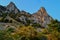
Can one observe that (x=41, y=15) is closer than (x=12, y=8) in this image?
Yes

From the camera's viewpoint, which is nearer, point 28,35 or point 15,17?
point 28,35

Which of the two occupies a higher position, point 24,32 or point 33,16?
point 33,16

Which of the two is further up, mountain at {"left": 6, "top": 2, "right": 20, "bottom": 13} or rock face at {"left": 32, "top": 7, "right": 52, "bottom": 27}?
mountain at {"left": 6, "top": 2, "right": 20, "bottom": 13}

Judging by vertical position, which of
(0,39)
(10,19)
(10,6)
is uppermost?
(10,6)

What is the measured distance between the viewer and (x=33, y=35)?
47.0 m

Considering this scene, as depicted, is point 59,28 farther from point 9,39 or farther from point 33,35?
point 9,39

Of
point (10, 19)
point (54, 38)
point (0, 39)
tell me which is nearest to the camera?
point (0, 39)

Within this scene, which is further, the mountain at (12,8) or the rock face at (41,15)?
the mountain at (12,8)

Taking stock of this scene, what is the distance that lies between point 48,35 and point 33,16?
6521cm

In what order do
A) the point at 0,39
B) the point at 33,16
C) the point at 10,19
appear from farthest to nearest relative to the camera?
the point at 33,16, the point at 10,19, the point at 0,39

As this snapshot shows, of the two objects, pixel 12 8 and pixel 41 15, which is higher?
pixel 12 8

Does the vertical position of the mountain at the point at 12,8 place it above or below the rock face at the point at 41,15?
above

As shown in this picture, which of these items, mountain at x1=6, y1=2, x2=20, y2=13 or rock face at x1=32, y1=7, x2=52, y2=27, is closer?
rock face at x1=32, y1=7, x2=52, y2=27

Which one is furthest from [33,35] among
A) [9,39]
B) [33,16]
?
[33,16]
